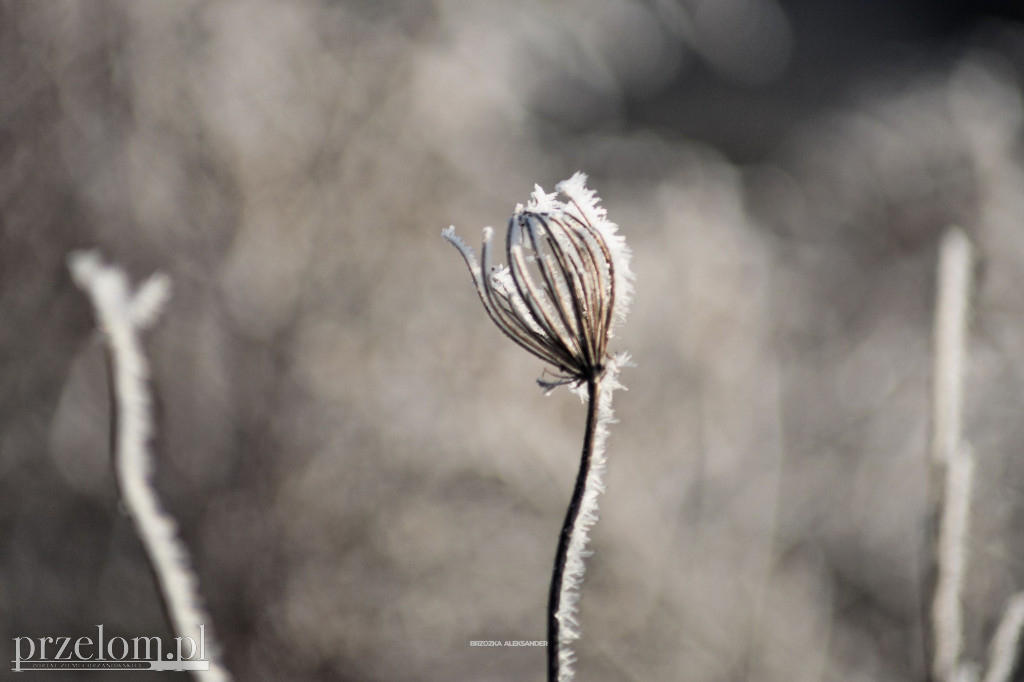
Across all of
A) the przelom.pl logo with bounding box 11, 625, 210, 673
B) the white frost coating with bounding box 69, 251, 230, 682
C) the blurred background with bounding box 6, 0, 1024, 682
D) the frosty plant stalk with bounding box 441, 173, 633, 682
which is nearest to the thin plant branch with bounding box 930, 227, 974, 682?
the frosty plant stalk with bounding box 441, 173, 633, 682

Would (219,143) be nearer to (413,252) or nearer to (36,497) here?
(413,252)

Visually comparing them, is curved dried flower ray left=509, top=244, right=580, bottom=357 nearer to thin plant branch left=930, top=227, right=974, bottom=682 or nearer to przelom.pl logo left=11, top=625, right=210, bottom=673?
thin plant branch left=930, top=227, right=974, bottom=682

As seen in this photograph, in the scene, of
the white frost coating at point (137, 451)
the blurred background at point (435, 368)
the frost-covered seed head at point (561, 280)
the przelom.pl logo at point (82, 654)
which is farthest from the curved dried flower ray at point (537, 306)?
the przelom.pl logo at point (82, 654)

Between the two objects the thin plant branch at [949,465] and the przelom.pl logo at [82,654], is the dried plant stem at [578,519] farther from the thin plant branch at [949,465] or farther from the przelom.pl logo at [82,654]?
the przelom.pl logo at [82,654]

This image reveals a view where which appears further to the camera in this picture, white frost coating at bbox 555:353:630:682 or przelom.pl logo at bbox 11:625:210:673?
przelom.pl logo at bbox 11:625:210:673

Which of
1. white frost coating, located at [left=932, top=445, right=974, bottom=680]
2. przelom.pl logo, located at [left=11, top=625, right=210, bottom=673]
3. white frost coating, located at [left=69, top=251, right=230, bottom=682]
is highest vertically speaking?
white frost coating, located at [left=69, top=251, right=230, bottom=682]

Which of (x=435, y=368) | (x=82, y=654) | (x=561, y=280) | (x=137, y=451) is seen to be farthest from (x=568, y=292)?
(x=82, y=654)

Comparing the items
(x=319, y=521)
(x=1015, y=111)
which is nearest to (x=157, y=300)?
(x=319, y=521)
